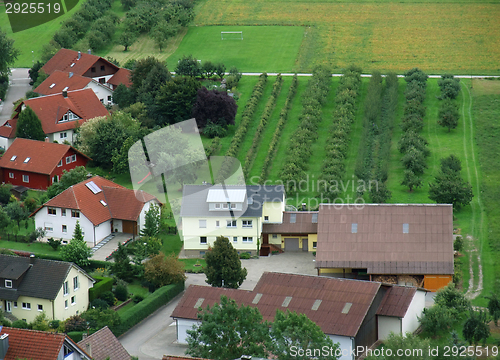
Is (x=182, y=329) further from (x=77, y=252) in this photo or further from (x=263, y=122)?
(x=263, y=122)

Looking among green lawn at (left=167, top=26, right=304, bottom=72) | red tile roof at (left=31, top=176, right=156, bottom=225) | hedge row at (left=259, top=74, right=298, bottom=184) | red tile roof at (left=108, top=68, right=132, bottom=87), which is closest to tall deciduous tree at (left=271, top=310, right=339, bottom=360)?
red tile roof at (left=31, top=176, right=156, bottom=225)

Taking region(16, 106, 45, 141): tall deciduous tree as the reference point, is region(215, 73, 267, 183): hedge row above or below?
below

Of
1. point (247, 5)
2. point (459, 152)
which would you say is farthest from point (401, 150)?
point (247, 5)

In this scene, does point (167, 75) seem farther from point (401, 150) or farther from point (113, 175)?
point (401, 150)

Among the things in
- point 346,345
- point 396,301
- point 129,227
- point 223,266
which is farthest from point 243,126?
point 346,345

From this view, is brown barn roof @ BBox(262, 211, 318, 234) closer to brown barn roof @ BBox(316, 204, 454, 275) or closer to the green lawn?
brown barn roof @ BBox(316, 204, 454, 275)

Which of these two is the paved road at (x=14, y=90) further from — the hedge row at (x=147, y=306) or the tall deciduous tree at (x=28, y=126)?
the hedge row at (x=147, y=306)
